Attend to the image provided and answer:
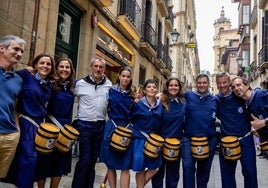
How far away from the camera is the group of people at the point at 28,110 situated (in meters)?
3.31

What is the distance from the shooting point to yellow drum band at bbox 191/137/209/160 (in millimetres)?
4309

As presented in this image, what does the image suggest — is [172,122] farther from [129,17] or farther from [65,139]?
[129,17]

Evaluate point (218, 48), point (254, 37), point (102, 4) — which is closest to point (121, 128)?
point (102, 4)

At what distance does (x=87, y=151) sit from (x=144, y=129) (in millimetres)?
836

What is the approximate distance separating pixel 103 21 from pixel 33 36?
391cm

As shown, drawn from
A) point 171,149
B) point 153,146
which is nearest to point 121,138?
point 153,146

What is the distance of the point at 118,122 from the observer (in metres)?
4.38

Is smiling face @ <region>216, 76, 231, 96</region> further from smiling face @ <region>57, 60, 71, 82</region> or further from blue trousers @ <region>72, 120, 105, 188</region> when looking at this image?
smiling face @ <region>57, 60, 71, 82</region>

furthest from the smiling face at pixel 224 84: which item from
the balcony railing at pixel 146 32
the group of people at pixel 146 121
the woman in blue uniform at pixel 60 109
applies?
the balcony railing at pixel 146 32

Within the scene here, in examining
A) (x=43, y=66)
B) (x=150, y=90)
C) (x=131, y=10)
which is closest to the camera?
(x=43, y=66)

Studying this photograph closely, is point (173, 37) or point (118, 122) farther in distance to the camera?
point (173, 37)

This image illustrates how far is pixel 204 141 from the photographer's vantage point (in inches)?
170

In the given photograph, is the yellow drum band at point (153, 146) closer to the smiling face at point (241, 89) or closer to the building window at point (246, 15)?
the smiling face at point (241, 89)

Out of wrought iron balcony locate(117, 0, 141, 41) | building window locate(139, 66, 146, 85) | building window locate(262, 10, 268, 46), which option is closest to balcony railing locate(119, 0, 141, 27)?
wrought iron balcony locate(117, 0, 141, 41)
